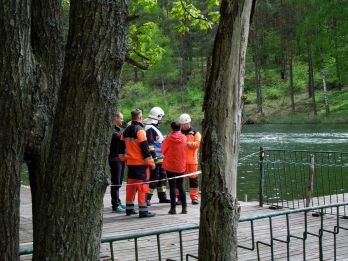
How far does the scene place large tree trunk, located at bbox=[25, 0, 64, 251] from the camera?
12.6 feet

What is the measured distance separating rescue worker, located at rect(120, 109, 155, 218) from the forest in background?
2753 cm

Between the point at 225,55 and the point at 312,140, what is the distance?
27.1 m

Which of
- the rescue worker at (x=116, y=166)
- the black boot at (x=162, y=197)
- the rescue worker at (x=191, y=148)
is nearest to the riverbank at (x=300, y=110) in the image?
the black boot at (x=162, y=197)

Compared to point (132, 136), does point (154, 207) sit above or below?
below

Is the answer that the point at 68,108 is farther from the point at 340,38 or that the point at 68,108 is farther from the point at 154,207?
the point at 340,38

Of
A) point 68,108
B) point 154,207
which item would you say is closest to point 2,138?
point 68,108

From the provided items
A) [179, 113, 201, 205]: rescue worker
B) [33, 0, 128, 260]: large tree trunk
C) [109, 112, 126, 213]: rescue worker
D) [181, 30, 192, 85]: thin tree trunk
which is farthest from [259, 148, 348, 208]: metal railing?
[181, 30, 192, 85]: thin tree trunk

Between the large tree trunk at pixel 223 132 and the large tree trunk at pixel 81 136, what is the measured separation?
82 cm

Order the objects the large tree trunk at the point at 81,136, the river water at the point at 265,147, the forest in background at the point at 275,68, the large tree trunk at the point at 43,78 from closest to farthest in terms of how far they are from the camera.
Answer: the large tree trunk at the point at 81,136
the large tree trunk at the point at 43,78
the river water at the point at 265,147
the forest in background at the point at 275,68

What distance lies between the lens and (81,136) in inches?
130

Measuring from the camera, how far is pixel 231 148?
159 inches

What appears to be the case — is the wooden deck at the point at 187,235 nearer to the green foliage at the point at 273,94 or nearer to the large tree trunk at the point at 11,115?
the large tree trunk at the point at 11,115

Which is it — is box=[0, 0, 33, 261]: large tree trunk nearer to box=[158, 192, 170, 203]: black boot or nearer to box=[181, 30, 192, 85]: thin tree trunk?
box=[158, 192, 170, 203]: black boot

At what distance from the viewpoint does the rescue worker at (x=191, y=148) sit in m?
9.90
